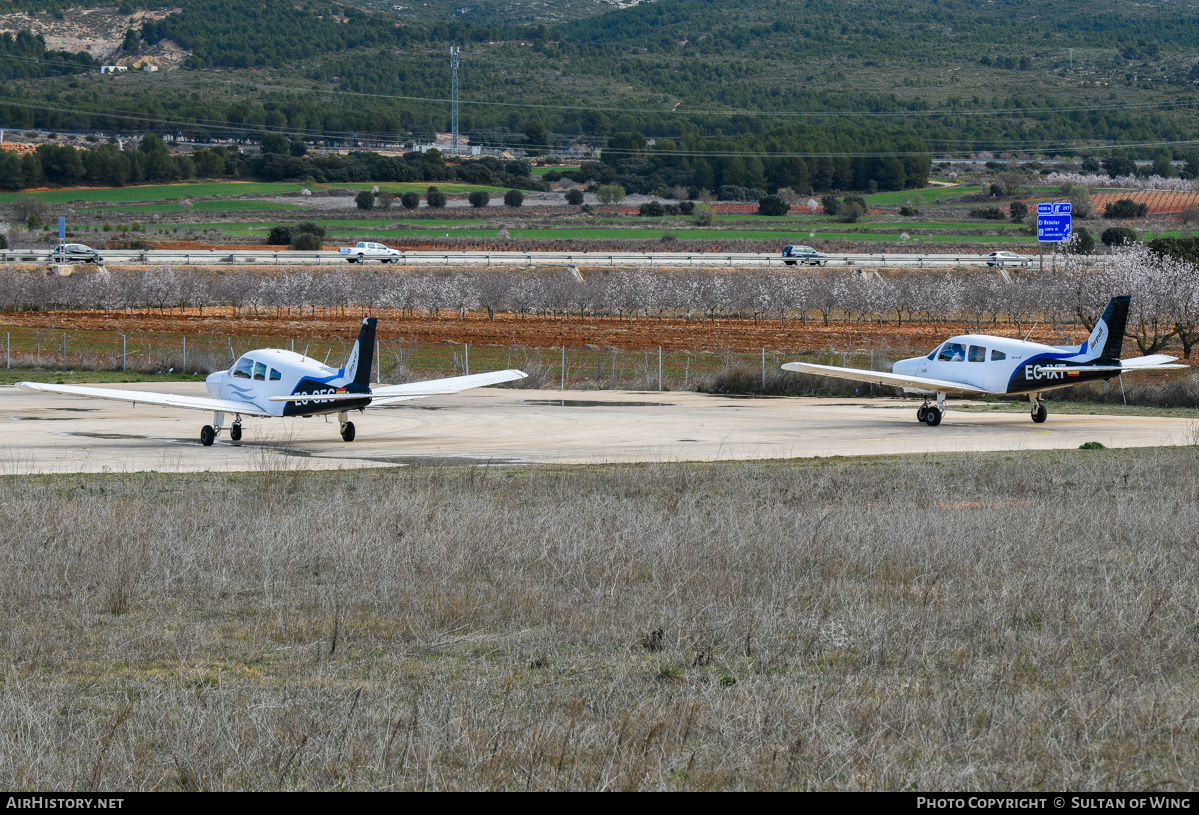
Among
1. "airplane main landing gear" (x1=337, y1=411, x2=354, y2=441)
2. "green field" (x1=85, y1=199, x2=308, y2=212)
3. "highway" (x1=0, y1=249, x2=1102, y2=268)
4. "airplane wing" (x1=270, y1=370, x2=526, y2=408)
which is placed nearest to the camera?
"airplane wing" (x1=270, y1=370, x2=526, y2=408)

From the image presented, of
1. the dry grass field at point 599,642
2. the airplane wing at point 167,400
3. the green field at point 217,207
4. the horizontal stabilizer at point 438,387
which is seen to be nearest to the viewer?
the dry grass field at point 599,642

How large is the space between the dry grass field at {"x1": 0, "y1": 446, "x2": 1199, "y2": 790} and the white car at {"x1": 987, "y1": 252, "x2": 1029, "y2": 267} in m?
91.4

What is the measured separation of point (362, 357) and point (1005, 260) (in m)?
90.6

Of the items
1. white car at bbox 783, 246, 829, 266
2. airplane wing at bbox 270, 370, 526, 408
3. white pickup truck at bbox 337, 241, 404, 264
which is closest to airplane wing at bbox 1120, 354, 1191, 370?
airplane wing at bbox 270, 370, 526, 408

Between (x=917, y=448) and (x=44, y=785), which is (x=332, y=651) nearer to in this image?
(x=44, y=785)

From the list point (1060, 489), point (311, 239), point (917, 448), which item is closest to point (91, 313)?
point (311, 239)

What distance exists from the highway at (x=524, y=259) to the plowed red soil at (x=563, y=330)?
1667 centimetres

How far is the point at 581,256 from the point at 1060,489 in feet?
294

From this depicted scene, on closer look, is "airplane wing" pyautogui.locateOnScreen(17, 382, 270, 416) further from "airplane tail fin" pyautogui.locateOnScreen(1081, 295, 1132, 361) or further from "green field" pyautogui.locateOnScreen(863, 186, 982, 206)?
"green field" pyautogui.locateOnScreen(863, 186, 982, 206)

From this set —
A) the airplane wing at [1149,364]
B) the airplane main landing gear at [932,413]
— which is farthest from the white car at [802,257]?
the airplane main landing gear at [932,413]

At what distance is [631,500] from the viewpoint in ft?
60.1

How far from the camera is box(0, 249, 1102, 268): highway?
10000cm

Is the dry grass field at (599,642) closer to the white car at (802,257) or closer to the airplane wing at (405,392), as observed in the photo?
the airplane wing at (405,392)

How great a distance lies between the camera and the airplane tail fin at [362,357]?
2731cm
